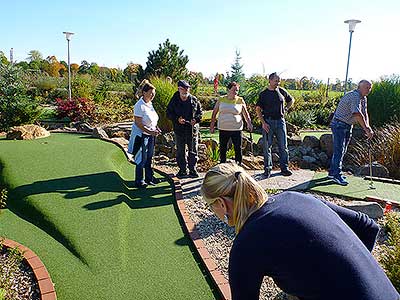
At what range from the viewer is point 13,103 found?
8961mm

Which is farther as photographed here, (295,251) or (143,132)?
(143,132)

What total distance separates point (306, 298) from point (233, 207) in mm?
451

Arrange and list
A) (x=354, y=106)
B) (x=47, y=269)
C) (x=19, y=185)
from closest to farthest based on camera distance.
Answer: (x=47, y=269) < (x=19, y=185) < (x=354, y=106)

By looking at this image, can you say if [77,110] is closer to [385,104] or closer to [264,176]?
[264,176]

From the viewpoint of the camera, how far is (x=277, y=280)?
1.47 m

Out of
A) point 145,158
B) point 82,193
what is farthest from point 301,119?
point 82,193

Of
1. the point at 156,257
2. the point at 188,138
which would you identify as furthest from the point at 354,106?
the point at 156,257

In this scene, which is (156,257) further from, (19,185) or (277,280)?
(19,185)

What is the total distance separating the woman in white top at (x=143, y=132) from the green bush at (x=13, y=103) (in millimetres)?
5290

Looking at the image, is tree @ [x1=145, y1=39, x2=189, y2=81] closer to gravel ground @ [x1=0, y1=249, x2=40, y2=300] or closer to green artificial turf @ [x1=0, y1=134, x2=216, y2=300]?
green artificial turf @ [x1=0, y1=134, x2=216, y2=300]

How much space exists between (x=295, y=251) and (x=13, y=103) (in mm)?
9118

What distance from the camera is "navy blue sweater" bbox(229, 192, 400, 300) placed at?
137 centimetres

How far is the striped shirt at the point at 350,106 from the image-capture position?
5203 millimetres

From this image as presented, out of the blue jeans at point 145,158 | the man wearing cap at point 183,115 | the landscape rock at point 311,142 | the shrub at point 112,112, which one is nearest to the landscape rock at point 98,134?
the shrub at point 112,112
